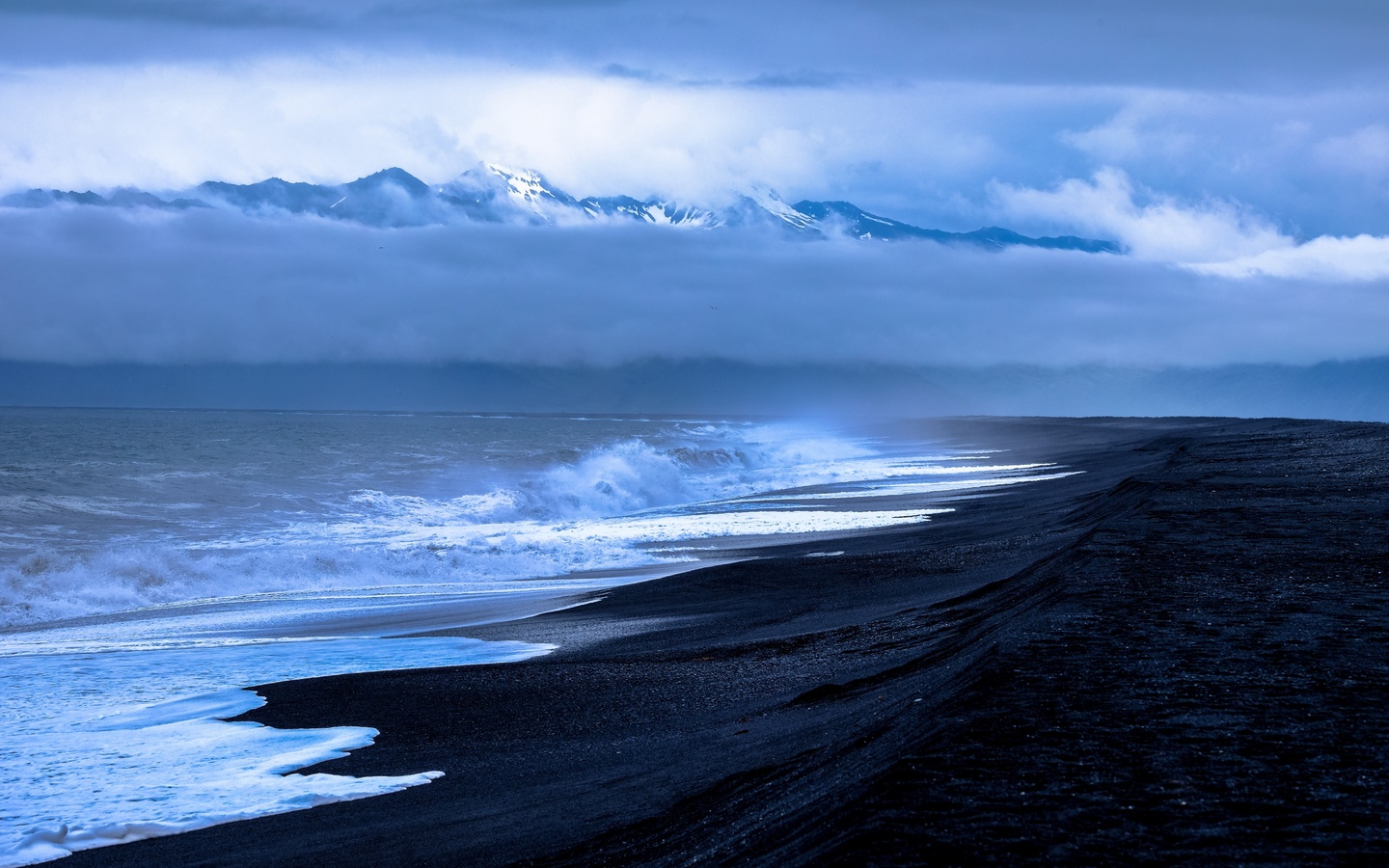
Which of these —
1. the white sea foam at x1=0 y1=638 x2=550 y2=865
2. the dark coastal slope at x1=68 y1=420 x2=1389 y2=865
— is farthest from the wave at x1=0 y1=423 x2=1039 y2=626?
the dark coastal slope at x1=68 y1=420 x2=1389 y2=865

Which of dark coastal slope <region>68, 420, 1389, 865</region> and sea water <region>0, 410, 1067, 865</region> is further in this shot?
sea water <region>0, 410, 1067, 865</region>

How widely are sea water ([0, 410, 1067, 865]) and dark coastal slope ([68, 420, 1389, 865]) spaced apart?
0.62m

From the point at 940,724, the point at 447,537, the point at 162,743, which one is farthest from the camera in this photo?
the point at 447,537

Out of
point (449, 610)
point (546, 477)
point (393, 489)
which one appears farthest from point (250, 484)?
point (449, 610)

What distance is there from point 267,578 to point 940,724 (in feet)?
53.2

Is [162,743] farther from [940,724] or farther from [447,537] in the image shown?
[447,537]

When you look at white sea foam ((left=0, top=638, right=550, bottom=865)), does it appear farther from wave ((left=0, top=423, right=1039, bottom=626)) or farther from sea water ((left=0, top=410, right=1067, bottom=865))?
wave ((left=0, top=423, right=1039, bottom=626))

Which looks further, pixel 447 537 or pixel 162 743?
pixel 447 537

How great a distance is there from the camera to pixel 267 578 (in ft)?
62.6

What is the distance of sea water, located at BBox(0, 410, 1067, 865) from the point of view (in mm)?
7250

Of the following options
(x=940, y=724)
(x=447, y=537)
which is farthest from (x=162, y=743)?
(x=447, y=537)

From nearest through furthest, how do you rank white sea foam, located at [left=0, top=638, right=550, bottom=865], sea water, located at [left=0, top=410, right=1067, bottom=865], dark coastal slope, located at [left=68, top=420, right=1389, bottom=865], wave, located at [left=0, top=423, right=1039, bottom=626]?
dark coastal slope, located at [left=68, top=420, right=1389, bottom=865] → white sea foam, located at [left=0, top=638, right=550, bottom=865] → sea water, located at [left=0, top=410, right=1067, bottom=865] → wave, located at [left=0, top=423, right=1039, bottom=626]

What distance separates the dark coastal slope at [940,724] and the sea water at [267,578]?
24.6 inches

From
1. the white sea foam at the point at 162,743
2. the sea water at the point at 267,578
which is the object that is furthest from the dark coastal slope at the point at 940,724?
the sea water at the point at 267,578
